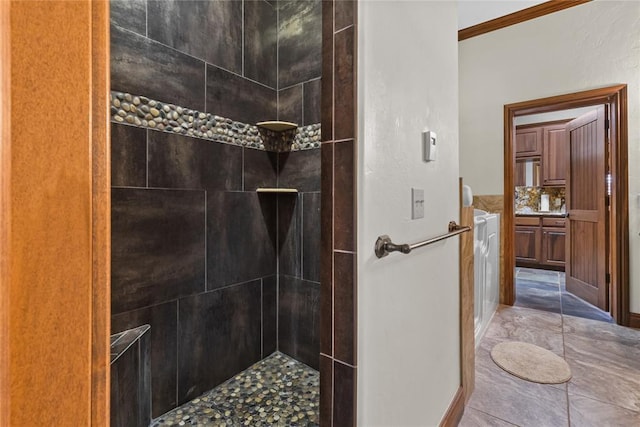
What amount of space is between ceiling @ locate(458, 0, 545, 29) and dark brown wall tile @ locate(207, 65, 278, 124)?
231 cm

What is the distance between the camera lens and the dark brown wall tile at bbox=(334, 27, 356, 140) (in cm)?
72

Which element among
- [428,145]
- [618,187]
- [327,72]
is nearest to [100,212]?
[327,72]

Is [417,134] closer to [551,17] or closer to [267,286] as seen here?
[267,286]

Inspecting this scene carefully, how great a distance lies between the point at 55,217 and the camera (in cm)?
29

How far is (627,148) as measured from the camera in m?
2.59

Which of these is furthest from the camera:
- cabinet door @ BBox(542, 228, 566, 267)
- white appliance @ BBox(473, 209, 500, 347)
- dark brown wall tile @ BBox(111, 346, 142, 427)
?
cabinet door @ BBox(542, 228, 566, 267)

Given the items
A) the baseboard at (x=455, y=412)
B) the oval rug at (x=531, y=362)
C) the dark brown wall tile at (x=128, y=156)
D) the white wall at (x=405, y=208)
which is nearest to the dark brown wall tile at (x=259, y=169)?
the dark brown wall tile at (x=128, y=156)

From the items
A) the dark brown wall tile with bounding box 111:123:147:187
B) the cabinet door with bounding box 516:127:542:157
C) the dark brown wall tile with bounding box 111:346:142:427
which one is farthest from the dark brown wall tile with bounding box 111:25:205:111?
the cabinet door with bounding box 516:127:542:157

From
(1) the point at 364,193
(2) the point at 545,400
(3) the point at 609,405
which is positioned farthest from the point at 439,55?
(3) the point at 609,405

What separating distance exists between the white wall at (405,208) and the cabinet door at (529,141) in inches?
181

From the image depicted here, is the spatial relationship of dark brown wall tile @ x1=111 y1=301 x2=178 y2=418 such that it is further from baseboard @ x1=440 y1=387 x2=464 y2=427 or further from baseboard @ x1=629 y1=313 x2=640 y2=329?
baseboard @ x1=629 y1=313 x2=640 y2=329

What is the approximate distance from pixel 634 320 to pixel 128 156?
155 inches

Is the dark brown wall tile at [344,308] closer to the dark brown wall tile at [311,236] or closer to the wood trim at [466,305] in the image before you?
the wood trim at [466,305]

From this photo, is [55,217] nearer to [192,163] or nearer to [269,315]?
[192,163]
